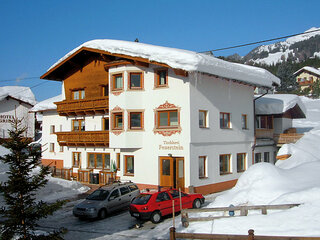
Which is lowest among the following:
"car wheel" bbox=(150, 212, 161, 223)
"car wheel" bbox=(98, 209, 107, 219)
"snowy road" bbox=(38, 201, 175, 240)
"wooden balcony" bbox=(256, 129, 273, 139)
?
"snowy road" bbox=(38, 201, 175, 240)

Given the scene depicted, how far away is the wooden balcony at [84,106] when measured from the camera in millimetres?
26791

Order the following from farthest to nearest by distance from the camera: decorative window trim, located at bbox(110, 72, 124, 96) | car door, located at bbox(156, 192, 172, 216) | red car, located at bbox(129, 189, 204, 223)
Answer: decorative window trim, located at bbox(110, 72, 124, 96)
car door, located at bbox(156, 192, 172, 216)
red car, located at bbox(129, 189, 204, 223)

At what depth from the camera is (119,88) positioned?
2498 centimetres

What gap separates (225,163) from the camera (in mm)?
25828

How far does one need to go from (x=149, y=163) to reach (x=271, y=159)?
13458 millimetres

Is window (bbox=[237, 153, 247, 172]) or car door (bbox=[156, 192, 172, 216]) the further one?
window (bbox=[237, 153, 247, 172])

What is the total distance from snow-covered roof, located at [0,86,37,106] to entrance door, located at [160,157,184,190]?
36283mm

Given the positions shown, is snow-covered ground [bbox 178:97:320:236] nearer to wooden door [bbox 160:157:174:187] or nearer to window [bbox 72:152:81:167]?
wooden door [bbox 160:157:174:187]

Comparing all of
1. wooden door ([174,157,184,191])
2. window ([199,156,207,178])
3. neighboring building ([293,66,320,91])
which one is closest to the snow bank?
window ([199,156,207,178])

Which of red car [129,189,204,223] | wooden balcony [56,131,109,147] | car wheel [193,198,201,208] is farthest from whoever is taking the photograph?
wooden balcony [56,131,109,147]

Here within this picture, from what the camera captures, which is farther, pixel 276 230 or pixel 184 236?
pixel 276 230

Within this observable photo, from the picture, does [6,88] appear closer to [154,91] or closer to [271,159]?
[154,91]

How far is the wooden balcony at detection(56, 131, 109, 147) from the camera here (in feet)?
87.2

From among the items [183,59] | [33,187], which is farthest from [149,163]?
[33,187]
